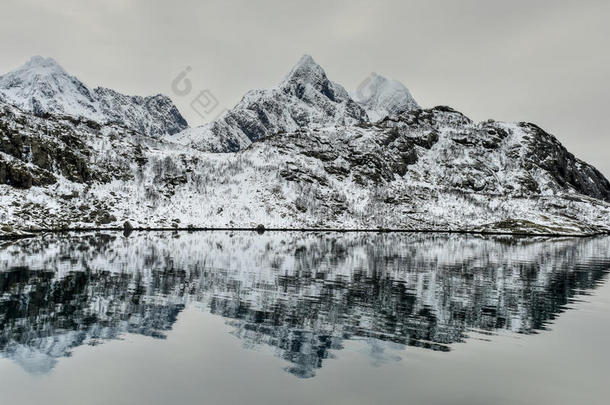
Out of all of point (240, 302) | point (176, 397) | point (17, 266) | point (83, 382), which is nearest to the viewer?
point (176, 397)

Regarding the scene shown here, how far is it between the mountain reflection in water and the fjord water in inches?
8.2

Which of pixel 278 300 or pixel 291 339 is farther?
pixel 278 300

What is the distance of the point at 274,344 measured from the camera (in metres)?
27.5

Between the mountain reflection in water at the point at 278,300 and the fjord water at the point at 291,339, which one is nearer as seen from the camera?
the fjord water at the point at 291,339

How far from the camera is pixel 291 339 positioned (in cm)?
2861

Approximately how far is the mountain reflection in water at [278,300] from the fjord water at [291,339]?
0.21 meters

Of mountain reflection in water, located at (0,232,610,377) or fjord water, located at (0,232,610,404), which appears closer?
fjord water, located at (0,232,610,404)

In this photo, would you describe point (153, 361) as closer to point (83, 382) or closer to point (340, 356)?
point (83, 382)

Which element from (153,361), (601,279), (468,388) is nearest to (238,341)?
(153,361)

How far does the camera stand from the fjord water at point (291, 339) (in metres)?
20.4

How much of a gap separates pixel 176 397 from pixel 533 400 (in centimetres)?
1799

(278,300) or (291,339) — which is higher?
(291,339)

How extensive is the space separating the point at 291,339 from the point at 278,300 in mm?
13306

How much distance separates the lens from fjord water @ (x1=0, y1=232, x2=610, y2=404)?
20406 millimetres
